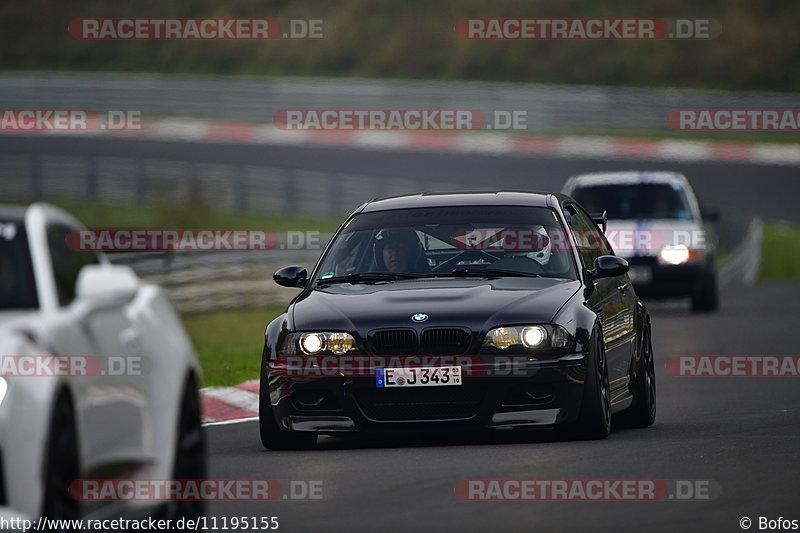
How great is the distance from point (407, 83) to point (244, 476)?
47.0 m

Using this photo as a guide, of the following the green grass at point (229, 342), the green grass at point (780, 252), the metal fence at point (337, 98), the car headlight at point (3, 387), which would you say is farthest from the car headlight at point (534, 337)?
the metal fence at point (337, 98)

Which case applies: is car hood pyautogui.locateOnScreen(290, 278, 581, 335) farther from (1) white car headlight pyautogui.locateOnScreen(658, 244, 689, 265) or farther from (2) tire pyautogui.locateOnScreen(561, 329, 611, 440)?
(1) white car headlight pyautogui.locateOnScreen(658, 244, 689, 265)

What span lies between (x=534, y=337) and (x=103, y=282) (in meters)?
4.73

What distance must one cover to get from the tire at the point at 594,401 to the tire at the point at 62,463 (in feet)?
16.9

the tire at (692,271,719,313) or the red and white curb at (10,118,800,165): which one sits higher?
the red and white curb at (10,118,800,165)

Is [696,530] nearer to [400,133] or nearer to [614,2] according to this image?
[400,133]

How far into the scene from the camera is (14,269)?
7418 mm

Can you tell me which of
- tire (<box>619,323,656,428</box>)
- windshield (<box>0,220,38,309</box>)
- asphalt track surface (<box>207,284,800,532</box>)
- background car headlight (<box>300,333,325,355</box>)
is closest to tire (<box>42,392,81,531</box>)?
windshield (<box>0,220,38,309</box>)

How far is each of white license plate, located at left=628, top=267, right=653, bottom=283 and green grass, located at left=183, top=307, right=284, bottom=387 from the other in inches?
194

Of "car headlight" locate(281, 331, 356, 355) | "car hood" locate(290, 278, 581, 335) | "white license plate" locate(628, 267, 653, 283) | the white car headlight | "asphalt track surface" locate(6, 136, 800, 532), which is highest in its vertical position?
"car hood" locate(290, 278, 581, 335)

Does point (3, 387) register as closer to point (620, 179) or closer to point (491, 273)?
point (491, 273)

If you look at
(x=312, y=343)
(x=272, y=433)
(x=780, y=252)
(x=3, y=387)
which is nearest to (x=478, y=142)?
(x=780, y=252)

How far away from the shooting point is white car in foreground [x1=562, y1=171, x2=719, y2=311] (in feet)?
83.3

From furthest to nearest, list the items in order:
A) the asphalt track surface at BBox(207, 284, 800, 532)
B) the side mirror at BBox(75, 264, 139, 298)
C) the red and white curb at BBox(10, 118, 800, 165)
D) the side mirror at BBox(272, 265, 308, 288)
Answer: the red and white curb at BBox(10, 118, 800, 165)
the side mirror at BBox(272, 265, 308, 288)
the asphalt track surface at BBox(207, 284, 800, 532)
the side mirror at BBox(75, 264, 139, 298)
